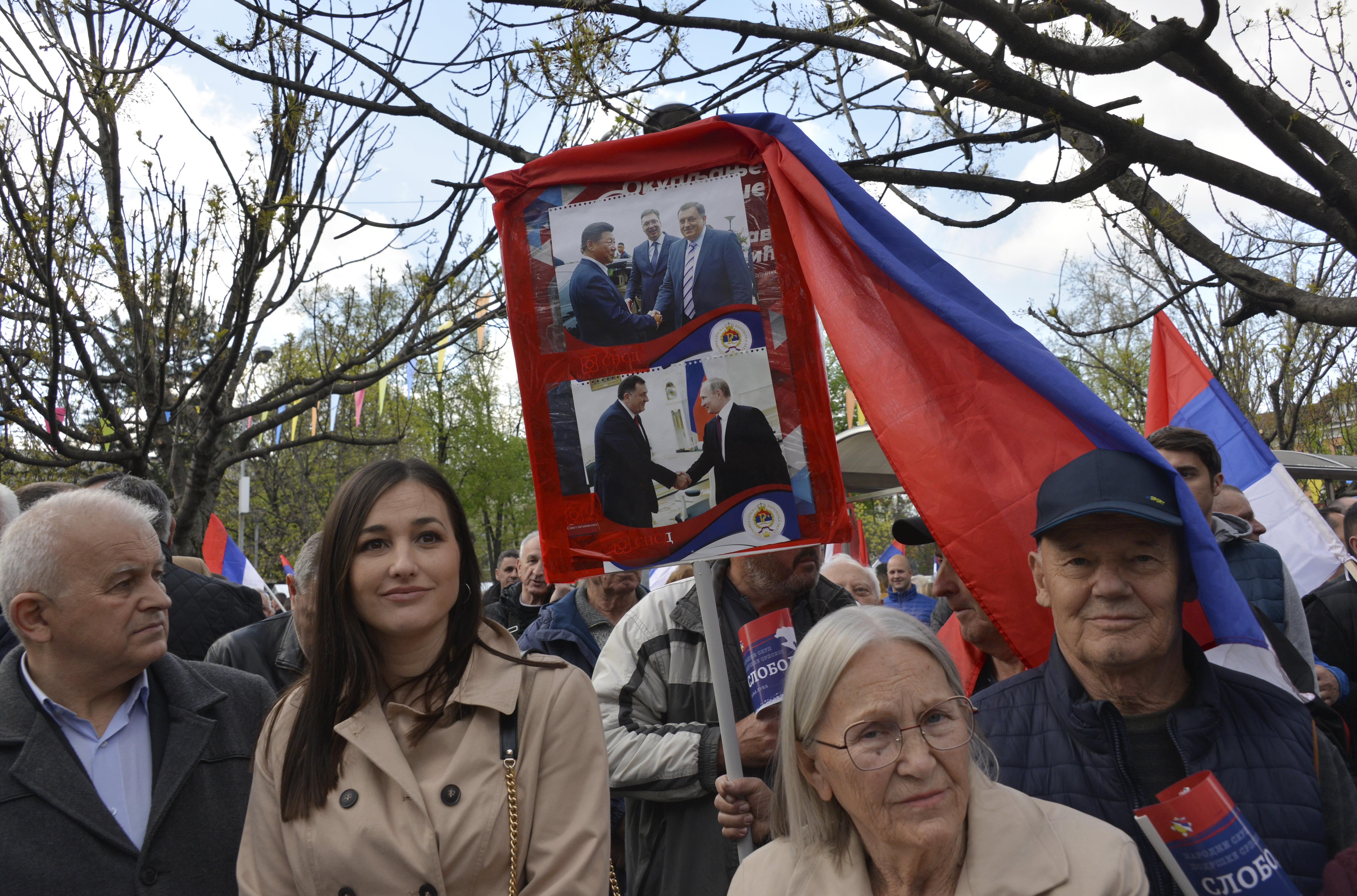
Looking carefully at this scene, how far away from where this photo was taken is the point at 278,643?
4.42 meters

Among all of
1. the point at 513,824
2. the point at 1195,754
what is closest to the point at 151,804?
the point at 513,824

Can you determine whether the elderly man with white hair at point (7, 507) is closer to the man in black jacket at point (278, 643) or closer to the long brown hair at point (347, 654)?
the man in black jacket at point (278, 643)

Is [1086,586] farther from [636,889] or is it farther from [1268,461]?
[1268,461]

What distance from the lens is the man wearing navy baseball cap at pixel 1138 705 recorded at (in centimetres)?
207

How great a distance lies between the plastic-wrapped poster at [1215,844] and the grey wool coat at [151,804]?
2.12 m

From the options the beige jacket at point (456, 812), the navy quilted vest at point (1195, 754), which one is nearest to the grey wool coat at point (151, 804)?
the beige jacket at point (456, 812)

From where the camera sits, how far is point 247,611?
16.0ft

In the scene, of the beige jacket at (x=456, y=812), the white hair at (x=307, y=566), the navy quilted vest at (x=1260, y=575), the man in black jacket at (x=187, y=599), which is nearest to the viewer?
the beige jacket at (x=456, y=812)

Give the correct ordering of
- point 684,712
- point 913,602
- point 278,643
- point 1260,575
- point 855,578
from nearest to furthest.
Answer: point 684,712
point 1260,575
point 278,643
point 855,578
point 913,602

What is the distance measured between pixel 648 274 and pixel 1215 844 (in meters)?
1.97

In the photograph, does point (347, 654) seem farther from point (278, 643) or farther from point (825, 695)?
point (278, 643)

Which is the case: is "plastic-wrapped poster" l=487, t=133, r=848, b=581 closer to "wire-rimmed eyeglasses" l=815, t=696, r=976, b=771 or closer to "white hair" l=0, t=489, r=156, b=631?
"wire-rimmed eyeglasses" l=815, t=696, r=976, b=771

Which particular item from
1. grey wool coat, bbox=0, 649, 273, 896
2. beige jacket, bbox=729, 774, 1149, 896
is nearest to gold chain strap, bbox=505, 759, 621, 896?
beige jacket, bbox=729, 774, 1149, 896

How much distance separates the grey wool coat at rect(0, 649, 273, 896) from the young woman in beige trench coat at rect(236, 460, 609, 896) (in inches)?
9.0
